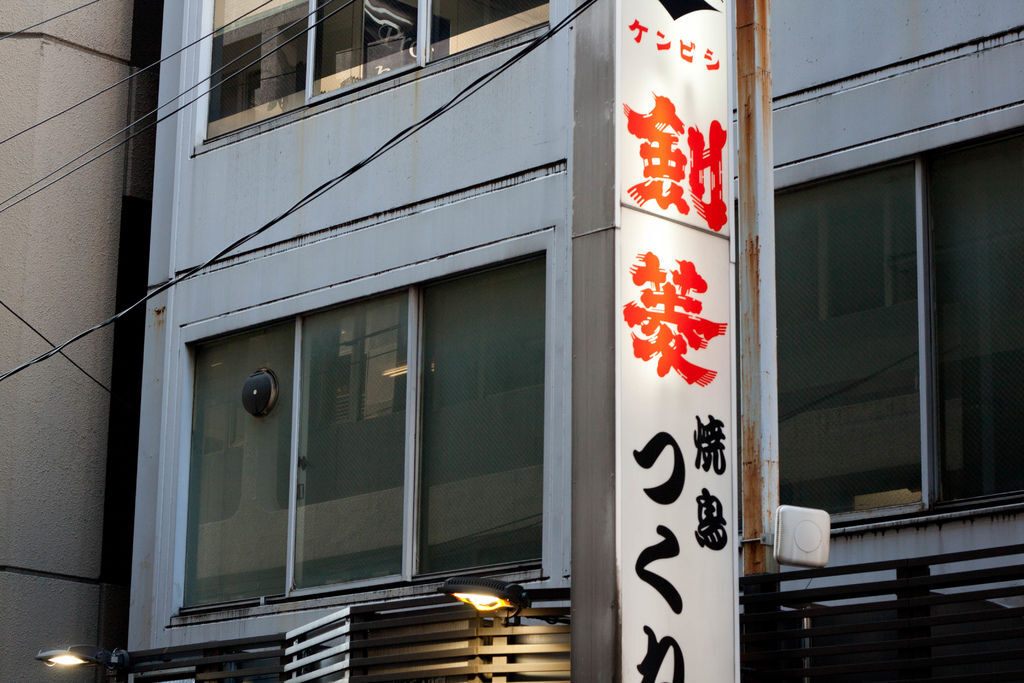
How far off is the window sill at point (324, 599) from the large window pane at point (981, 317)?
3267 mm

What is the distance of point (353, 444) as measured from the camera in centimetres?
1368

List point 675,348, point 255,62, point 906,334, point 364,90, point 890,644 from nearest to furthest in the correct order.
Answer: point 675,348 → point 890,644 → point 906,334 → point 364,90 → point 255,62

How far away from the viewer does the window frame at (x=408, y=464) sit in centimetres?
1198

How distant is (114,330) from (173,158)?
198 centimetres

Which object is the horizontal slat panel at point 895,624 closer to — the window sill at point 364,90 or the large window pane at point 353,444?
the large window pane at point 353,444

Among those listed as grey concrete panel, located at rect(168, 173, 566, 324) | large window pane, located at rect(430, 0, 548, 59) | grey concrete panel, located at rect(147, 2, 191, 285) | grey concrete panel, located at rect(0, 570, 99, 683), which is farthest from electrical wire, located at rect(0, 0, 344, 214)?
grey concrete panel, located at rect(0, 570, 99, 683)

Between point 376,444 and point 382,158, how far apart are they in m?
2.45

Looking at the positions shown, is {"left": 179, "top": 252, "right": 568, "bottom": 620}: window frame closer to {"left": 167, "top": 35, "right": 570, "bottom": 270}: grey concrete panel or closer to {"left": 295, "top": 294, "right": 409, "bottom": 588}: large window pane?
{"left": 295, "top": 294, "right": 409, "bottom": 588}: large window pane

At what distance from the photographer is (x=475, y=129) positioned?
13359 mm

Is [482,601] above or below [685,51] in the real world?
below

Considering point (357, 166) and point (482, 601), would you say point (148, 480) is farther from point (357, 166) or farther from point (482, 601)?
point (482, 601)

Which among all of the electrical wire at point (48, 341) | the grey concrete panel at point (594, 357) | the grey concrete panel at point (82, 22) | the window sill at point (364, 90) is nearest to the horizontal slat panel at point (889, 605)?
the grey concrete panel at point (594, 357)

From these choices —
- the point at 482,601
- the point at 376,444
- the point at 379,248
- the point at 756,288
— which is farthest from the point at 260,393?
the point at 756,288

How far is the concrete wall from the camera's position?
1548 centimetres
